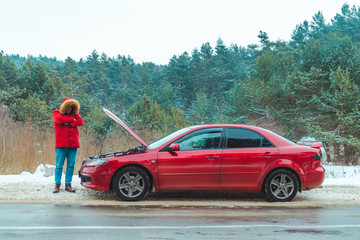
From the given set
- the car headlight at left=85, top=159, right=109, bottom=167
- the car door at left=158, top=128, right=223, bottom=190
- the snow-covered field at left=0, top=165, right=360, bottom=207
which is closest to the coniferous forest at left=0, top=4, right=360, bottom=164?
the snow-covered field at left=0, top=165, right=360, bottom=207

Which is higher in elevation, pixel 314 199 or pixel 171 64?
pixel 171 64

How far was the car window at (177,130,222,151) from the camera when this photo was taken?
854 centimetres

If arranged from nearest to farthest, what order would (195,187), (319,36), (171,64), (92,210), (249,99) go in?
(92,210) < (195,187) < (249,99) < (319,36) < (171,64)

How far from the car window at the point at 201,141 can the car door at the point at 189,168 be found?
6cm

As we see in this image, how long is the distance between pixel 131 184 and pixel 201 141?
5.18ft

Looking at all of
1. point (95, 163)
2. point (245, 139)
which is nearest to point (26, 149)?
point (95, 163)

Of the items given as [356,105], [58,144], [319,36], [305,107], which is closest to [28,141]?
[58,144]

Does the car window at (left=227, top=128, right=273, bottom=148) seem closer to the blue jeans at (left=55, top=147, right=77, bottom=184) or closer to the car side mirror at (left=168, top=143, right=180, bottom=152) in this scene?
the car side mirror at (left=168, top=143, right=180, bottom=152)

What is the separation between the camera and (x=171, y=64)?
94.0 m

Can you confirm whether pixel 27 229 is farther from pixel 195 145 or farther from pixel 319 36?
pixel 319 36

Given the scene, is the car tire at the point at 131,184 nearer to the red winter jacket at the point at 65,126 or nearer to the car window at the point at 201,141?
the car window at the point at 201,141

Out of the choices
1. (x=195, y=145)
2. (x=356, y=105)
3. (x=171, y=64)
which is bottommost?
(x=195, y=145)

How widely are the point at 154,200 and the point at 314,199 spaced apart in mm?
3283

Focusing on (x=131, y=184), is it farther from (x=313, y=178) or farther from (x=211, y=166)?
(x=313, y=178)
